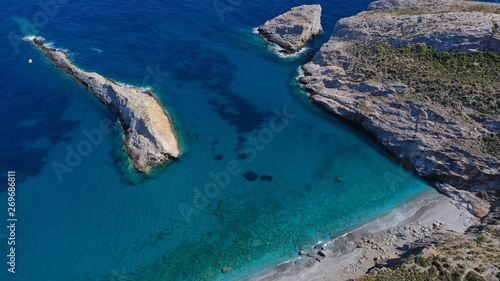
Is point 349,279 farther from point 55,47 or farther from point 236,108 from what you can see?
point 55,47

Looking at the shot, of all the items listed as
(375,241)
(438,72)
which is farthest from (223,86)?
(375,241)

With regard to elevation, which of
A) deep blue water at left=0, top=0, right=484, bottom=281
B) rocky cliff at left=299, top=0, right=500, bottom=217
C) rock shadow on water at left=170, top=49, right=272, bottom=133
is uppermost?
rocky cliff at left=299, top=0, right=500, bottom=217

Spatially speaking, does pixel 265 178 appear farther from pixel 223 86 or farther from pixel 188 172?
pixel 223 86

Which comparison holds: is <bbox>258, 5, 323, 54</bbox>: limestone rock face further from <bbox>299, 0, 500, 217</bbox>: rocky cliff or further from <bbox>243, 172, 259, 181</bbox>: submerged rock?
<bbox>243, 172, 259, 181</bbox>: submerged rock

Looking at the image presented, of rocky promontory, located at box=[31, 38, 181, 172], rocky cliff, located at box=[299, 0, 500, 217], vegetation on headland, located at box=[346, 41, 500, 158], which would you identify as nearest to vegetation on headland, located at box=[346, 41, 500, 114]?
vegetation on headland, located at box=[346, 41, 500, 158]

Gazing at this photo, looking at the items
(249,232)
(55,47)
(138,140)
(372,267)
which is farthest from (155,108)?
(372,267)

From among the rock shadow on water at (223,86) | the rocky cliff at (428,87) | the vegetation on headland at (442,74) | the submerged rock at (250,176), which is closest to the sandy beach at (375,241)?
the rocky cliff at (428,87)
